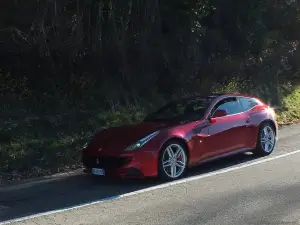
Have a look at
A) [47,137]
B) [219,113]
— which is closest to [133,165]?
[219,113]

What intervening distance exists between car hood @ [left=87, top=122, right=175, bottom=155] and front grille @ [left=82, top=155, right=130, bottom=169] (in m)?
0.12

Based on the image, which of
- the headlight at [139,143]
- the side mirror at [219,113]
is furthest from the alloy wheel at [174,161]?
the side mirror at [219,113]

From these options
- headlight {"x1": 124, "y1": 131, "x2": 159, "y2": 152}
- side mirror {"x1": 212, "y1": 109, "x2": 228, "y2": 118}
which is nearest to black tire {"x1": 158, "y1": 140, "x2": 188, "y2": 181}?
headlight {"x1": 124, "y1": 131, "x2": 159, "y2": 152}

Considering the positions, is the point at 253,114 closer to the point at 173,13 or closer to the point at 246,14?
the point at 173,13

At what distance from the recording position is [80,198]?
7.84m

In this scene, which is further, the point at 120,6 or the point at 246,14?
the point at 246,14

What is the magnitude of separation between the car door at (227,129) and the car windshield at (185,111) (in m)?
0.22

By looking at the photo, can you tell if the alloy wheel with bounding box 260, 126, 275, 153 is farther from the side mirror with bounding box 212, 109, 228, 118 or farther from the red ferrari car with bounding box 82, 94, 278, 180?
the side mirror with bounding box 212, 109, 228, 118

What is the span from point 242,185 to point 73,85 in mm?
8072

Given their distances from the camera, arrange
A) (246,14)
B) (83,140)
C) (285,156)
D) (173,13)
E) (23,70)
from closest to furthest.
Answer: (285,156) → (83,140) → (23,70) → (173,13) → (246,14)

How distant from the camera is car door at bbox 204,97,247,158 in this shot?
9.57 meters

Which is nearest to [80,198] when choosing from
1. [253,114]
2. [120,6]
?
Answer: [253,114]

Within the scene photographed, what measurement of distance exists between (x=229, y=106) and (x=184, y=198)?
338 cm

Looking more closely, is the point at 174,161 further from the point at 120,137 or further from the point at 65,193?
the point at 65,193
